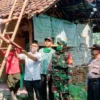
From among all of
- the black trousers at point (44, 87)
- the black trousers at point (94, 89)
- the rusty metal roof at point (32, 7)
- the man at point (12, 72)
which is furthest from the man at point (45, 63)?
the rusty metal roof at point (32, 7)

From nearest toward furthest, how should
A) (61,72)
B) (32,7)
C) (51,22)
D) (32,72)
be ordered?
(61,72) → (32,72) → (32,7) → (51,22)

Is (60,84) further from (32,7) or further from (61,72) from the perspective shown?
(32,7)

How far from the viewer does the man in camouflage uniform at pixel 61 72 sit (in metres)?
6.16

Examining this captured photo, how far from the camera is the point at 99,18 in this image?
510 inches

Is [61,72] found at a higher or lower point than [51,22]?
lower

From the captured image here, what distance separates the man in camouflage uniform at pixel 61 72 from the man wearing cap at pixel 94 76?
51 cm

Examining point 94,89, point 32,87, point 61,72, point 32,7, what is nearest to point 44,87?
point 32,87

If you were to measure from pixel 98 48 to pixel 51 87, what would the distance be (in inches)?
57.7

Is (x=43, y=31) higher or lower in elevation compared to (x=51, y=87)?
higher

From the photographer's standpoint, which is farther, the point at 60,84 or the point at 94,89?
the point at 60,84

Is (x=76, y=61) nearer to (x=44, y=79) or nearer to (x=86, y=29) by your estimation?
(x=86, y=29)

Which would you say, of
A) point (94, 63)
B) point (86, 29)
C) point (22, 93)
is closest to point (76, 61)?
point (86, 29)

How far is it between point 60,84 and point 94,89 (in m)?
0.78

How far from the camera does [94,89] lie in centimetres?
594
